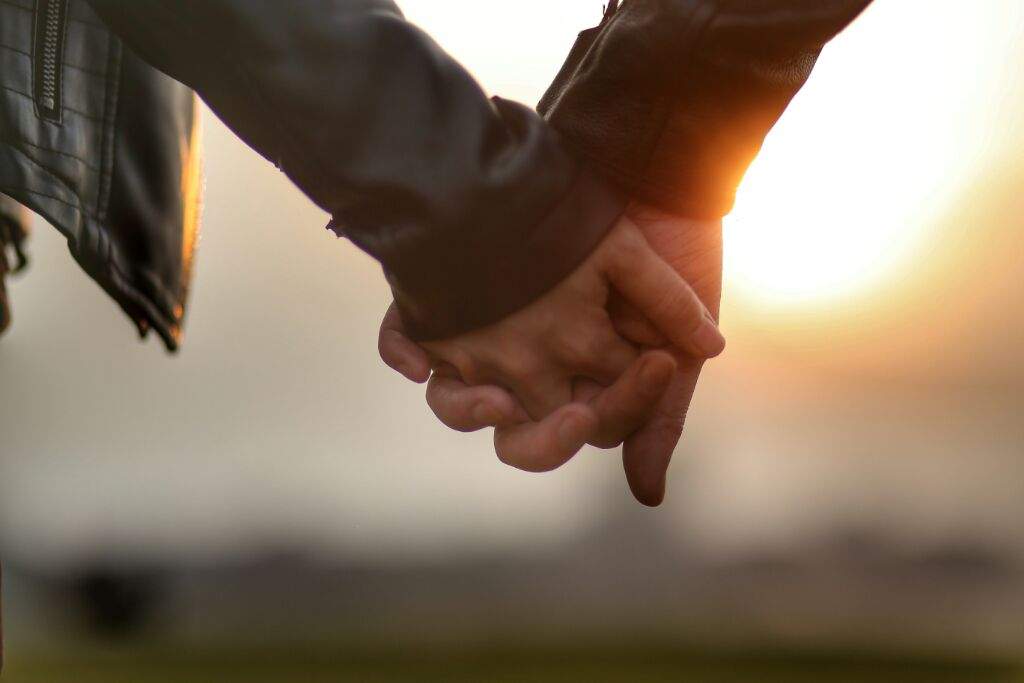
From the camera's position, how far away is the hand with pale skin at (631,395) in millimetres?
→ 1856

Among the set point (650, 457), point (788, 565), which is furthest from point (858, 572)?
point (650, 457)

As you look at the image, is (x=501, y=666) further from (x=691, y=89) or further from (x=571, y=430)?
(x=691, y=89)

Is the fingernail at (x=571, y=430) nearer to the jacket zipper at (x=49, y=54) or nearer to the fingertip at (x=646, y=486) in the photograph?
the fingertip at (x=646, y=486)

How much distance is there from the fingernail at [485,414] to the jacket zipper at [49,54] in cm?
89

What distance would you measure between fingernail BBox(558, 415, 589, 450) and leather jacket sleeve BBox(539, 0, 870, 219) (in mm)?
410

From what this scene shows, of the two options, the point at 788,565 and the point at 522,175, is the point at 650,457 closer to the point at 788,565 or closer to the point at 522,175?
the point at 522,175

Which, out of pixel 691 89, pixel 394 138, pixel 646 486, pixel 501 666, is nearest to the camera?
pixel 394 138

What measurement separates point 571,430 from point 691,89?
63 cm

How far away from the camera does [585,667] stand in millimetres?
31391

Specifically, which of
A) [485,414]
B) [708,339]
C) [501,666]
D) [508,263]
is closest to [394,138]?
[508,263]

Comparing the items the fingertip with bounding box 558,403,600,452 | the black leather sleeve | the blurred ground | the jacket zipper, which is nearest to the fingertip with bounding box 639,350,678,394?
the fingertip with bounding box 558,403,600,452

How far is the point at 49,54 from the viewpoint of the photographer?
72.6 inches

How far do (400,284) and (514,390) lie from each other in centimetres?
29

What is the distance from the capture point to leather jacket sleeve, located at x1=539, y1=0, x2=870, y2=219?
1.77 m
